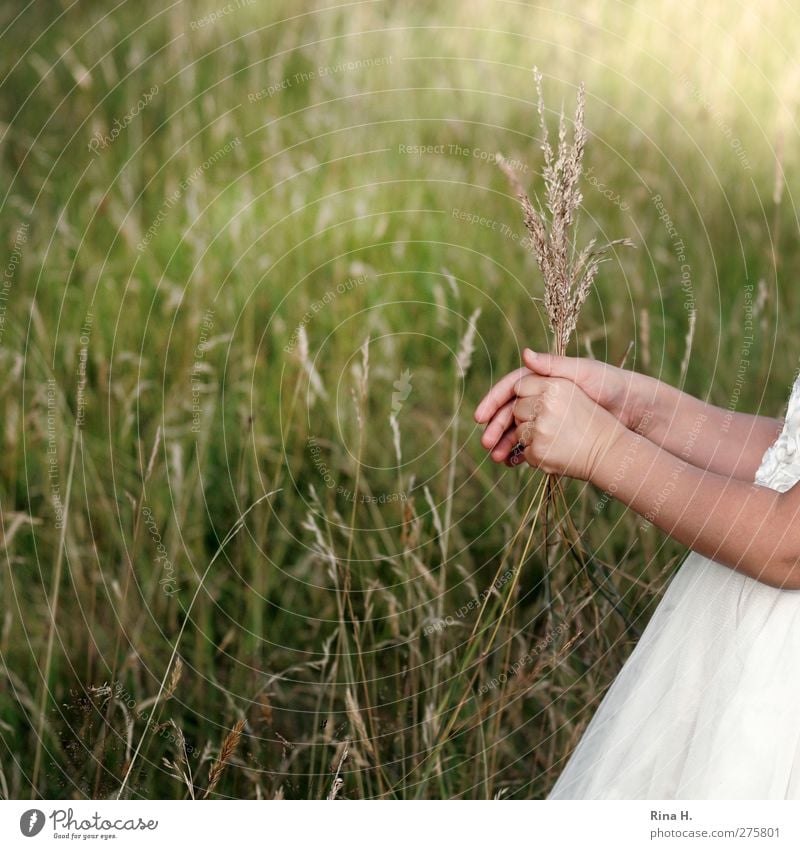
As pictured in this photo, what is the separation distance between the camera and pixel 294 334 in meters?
1.87

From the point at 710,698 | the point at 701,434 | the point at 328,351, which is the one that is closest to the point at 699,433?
the point at 701,434

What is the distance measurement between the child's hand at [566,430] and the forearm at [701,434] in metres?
0.16

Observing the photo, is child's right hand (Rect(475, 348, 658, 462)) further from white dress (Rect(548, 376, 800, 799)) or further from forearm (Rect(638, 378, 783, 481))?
white dress (Rect(548, 376, 800, 799))

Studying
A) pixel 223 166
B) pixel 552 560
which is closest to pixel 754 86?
pixel 223 166

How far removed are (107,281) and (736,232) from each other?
48.9 inches

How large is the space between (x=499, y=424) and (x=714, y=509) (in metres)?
0.26

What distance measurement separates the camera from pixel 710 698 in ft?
3.55

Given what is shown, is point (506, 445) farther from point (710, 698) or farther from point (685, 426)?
point (710, 698)

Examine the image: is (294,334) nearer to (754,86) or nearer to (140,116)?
(140,116)

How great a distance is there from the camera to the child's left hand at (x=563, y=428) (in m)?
1.02

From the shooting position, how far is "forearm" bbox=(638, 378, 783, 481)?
1.20 meters

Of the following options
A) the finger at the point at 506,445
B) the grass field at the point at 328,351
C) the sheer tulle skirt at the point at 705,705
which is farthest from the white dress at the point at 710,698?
the finger at the point at 506,445

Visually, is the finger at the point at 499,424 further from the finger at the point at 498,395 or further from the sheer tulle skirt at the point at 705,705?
the sheer tulle skirt at the point at 705,705

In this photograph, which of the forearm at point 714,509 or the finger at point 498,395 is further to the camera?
the finger at point 498,395
